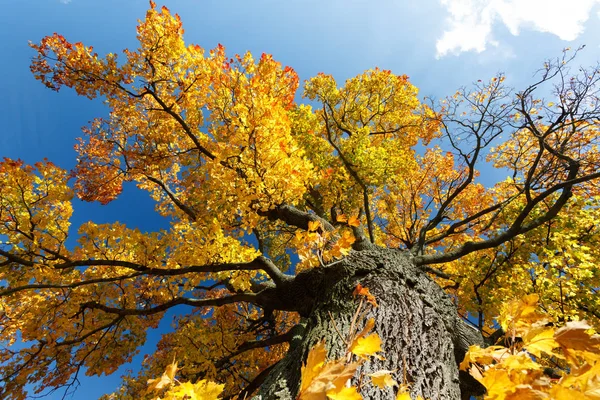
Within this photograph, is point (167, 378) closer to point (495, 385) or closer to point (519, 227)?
point (495, 385)

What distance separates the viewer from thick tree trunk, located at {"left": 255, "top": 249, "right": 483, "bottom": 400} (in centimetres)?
209

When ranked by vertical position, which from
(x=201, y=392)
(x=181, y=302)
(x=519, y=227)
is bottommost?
(x=201, y=392)

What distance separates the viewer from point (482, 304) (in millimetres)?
4680

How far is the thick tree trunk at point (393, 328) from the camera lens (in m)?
2.09

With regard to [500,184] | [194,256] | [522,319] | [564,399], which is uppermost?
[500,184]

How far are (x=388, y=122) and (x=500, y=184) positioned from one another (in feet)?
12.0

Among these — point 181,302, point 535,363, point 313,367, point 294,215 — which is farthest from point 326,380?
Result: point 181,302

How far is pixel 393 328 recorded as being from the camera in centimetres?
Result: 243

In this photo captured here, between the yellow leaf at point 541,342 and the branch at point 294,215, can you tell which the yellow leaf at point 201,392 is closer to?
the yellow leaf at point 541,342

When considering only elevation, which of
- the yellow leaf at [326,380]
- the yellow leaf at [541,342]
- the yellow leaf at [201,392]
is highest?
the yellow leaf at [541,342]

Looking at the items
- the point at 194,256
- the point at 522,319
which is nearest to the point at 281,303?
the point at 194,256

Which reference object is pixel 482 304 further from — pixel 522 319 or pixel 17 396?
pixel 17 396

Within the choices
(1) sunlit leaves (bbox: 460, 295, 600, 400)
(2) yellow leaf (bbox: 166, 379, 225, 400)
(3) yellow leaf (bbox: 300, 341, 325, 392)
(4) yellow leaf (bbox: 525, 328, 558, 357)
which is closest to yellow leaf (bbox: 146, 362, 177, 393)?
(2) yellow leaf (bbox: 166, 379, 225, 400)

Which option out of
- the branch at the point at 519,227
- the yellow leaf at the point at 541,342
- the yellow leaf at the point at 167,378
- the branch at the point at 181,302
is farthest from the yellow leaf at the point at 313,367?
the branch at the point at 181,302
